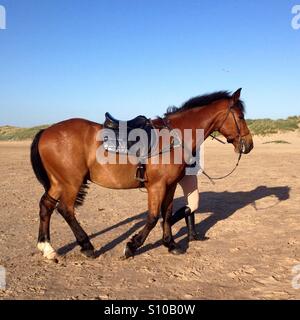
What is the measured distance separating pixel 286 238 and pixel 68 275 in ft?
11.9

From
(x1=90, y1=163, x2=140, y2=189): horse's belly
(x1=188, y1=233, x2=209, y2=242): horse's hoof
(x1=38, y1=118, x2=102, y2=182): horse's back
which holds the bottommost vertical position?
(x1=188, y1=233, x2=209, y2=242): horse's hoof

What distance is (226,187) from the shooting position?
11.7 m

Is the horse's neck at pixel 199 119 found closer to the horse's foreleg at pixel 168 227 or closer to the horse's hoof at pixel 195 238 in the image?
the horse's foreleg at pixel 168 227

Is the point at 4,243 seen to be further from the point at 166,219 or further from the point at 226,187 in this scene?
the point at 226,187

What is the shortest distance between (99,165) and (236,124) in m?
2.16

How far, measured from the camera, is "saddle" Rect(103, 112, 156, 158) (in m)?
5.31

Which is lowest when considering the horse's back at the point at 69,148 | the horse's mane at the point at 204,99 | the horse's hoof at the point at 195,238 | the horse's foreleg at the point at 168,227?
the horse's hoof at the point at 195,238

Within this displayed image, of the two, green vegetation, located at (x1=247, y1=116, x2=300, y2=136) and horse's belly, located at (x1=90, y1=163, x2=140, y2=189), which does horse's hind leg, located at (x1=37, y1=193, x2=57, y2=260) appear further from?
green vegetation, located at (x1=247, y1=116, x2=300, y2=136)

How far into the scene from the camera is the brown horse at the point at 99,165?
5379 millimetres

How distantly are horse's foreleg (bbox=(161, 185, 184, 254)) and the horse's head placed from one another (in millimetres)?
1193

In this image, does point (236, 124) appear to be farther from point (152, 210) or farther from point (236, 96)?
point (152, 210)

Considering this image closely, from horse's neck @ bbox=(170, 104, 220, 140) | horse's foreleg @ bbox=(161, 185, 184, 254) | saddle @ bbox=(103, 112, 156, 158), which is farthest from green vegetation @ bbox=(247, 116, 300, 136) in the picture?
saddle @ bbox=(103, 112, 156, 158)

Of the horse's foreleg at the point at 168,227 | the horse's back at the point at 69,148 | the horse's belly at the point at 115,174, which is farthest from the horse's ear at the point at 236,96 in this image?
the horse's back at the point at 69,148
